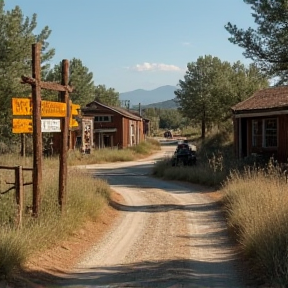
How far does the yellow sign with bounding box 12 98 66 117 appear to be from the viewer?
30.6 ft

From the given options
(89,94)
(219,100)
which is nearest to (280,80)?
(219,100)

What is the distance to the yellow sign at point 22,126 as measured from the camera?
Answer: 9508mm

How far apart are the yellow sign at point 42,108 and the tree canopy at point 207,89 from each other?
1502 inches

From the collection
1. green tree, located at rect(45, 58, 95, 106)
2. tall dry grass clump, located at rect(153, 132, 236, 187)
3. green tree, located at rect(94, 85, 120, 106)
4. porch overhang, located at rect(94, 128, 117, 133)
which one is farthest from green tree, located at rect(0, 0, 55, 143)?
green tree, located at rect(94, 85, 120, 106)

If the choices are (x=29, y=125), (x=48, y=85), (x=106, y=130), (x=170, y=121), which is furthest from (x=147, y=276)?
(x=170, y=121)

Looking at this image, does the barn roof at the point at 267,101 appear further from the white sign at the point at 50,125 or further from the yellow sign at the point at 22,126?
the yellow sign at the point at 22,126

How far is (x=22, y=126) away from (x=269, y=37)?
9.06 meters

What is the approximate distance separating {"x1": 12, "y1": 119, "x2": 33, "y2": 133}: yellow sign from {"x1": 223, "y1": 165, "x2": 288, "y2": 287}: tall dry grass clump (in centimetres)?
456

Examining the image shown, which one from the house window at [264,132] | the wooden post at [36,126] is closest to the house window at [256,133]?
the house window at [264,132]

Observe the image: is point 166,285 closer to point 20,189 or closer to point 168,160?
point 20,189

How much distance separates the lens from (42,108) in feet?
31.6

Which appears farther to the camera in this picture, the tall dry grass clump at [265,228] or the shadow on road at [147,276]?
the shadow on road at [147,276]

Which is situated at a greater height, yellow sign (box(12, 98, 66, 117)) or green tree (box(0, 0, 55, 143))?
green tree (box(0, 0, 55, 143))

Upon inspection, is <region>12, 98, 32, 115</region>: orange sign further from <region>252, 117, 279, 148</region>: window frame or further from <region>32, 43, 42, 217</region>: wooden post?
<region>252, 117, 279, 148</region>: window frame
